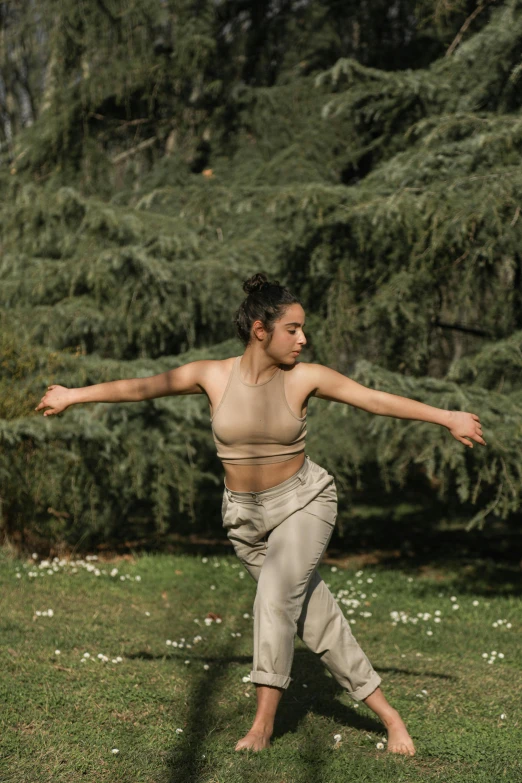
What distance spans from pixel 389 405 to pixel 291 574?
74 centimetres

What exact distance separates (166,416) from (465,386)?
2.32 m

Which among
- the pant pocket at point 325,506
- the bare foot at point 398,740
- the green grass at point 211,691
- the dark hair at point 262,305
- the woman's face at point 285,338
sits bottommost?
the green grass at point 211,691

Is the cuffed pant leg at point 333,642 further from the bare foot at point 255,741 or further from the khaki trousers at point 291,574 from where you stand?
the bare foot at point 255,741

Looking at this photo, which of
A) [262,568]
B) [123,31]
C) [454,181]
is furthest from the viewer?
[123,31]

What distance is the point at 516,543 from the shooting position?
8.80m

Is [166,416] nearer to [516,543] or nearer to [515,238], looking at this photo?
[515,238]

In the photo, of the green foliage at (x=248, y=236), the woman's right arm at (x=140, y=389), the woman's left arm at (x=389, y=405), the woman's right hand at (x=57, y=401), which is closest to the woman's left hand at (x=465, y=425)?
the woman's left arm at (x=389, y=405)

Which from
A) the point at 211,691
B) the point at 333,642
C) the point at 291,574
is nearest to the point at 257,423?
the point at 291,574

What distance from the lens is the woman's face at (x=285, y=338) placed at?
331cm

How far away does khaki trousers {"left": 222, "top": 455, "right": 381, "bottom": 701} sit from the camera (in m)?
3.27

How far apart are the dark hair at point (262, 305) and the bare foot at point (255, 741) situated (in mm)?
1525

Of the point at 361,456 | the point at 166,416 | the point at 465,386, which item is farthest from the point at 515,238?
the point at 166,416

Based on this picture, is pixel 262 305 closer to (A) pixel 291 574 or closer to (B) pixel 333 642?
(A) pixel 291 574

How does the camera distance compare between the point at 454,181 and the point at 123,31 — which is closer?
the point at 454,181
